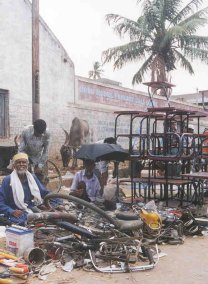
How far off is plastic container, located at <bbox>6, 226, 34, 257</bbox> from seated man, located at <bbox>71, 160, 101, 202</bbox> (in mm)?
2350

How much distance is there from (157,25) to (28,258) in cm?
1955

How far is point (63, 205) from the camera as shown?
580 centimetres

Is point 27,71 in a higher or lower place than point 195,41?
lower

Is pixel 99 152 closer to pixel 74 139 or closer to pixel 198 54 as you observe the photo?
pixel 74 139

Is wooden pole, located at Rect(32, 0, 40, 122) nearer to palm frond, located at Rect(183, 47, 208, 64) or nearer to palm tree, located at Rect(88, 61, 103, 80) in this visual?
palm frond, located at Rect(183, 47, 208, 64)

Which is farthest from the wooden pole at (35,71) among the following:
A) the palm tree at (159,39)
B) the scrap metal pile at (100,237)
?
the palm tree at (159,39)

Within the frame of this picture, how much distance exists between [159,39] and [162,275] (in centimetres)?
1947

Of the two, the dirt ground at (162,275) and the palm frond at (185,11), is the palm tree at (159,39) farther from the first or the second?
the dirt ground at (162,275)

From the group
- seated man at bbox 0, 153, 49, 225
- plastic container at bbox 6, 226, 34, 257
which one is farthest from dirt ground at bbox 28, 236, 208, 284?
seated man at bbox 0, 153, 49, 225

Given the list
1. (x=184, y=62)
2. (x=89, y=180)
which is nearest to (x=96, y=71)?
(x=184, y=62)

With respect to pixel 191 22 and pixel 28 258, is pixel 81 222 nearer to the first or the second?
pixel 28 258

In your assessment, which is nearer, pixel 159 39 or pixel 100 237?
pixel 100 237

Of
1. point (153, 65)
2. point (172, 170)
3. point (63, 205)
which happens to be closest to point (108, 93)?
point (153, 65)

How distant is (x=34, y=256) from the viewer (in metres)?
4.33
